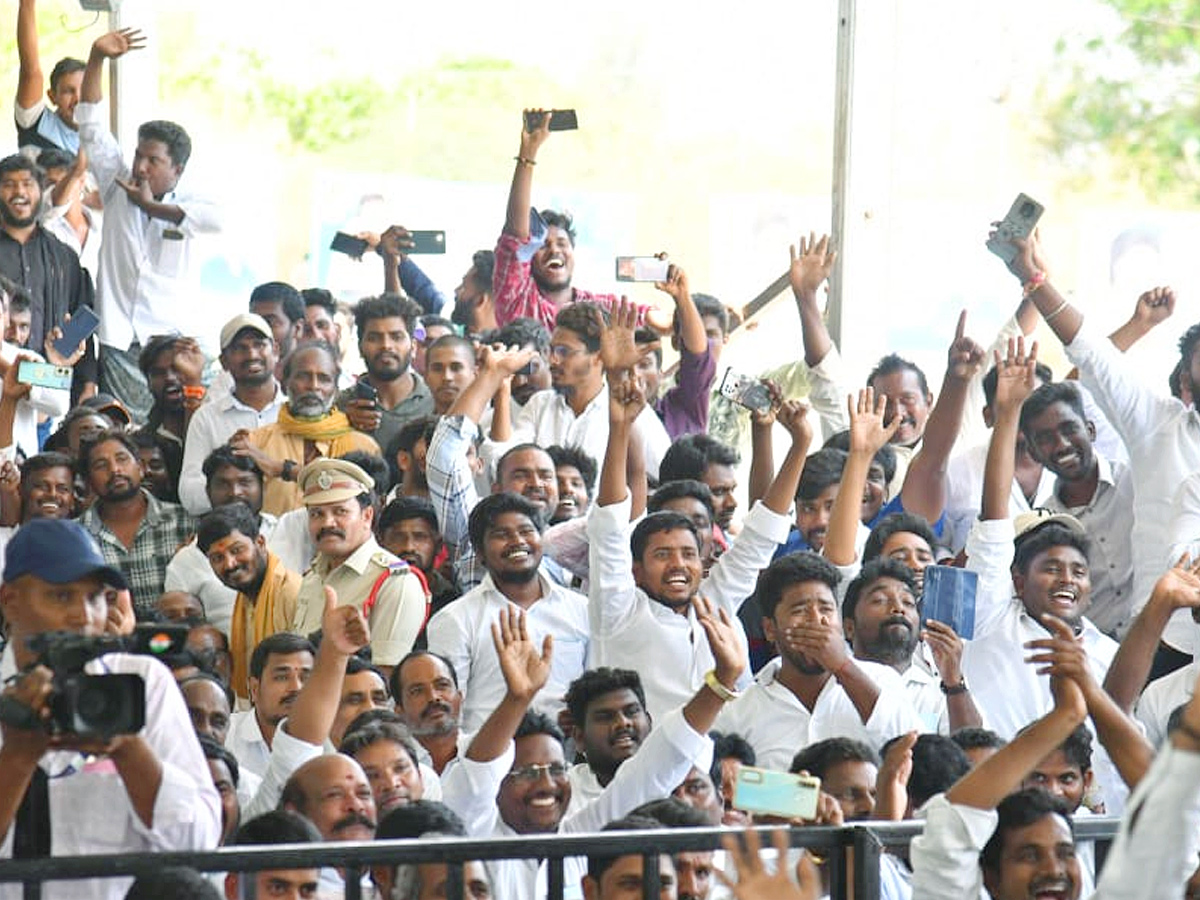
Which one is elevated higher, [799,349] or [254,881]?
[799,349]

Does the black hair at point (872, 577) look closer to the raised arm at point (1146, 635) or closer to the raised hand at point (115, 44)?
the raised arm at point (1146, 635)

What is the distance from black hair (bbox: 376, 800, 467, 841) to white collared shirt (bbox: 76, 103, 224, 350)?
5.41 meters

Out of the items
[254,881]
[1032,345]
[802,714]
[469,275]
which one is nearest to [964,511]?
[1032,345]

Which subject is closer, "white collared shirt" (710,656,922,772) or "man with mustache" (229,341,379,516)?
"white collared shirt" (710,656,922,772)

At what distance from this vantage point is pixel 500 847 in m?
4.92

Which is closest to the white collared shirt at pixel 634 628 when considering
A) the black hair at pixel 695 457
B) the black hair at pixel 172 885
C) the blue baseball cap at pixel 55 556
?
the black hair at pixel 695 457

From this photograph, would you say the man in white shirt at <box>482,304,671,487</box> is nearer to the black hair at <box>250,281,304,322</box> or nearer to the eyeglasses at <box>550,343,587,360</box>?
the eyeglasses at <box>550,343,587,360</box>

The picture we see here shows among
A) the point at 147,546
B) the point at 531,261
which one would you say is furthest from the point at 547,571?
the point at 531,261

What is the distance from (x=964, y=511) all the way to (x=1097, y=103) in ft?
39.6

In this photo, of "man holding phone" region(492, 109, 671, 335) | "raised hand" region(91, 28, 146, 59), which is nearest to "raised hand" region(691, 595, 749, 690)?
"man holding phone" region(492, 109, 671, 335)

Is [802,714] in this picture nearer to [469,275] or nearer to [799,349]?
[469,275]

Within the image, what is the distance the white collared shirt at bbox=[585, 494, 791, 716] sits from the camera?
25.6 ft

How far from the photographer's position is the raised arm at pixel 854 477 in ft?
26.7

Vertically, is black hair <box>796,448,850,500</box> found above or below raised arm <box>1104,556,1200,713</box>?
above
